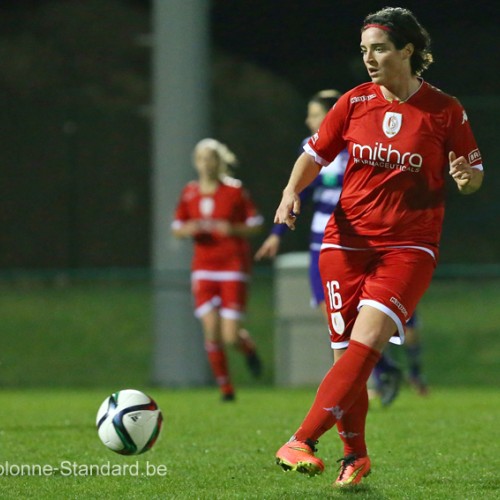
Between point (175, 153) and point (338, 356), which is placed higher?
point (175, 153)

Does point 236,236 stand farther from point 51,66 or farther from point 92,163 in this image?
point 51,66

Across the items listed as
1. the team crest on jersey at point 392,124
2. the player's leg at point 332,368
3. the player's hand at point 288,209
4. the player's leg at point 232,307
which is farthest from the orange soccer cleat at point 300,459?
the player's leg at point 232,307

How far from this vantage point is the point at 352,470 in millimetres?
6129

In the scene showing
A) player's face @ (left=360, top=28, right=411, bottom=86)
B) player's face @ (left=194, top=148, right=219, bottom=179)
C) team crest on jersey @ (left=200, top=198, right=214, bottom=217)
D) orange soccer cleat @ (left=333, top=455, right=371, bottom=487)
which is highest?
player's face @ (left=360, top=28, right=411, bottom=86)

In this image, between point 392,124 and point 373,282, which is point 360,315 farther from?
point 392,124

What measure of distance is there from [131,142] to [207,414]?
10.4m

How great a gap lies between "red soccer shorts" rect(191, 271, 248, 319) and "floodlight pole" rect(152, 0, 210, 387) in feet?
Result: 7.32

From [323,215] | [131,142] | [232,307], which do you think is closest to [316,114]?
[323,215]

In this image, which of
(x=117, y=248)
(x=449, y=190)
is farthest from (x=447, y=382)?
(x=117, y=248)

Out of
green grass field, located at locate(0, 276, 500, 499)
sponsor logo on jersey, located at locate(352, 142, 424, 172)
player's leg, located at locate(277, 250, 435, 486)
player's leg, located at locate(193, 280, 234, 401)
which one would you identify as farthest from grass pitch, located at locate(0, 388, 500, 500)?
sponsor logo on jersey, located at locate(352, 142, 424, 172)

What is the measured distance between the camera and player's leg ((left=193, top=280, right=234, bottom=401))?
38.1ft

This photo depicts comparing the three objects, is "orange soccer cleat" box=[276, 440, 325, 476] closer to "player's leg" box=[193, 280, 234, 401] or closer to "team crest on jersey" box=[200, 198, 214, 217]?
"player's leg" box=[193, 280, 234, 401]

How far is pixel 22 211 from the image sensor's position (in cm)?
2030

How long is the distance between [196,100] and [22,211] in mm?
7119
